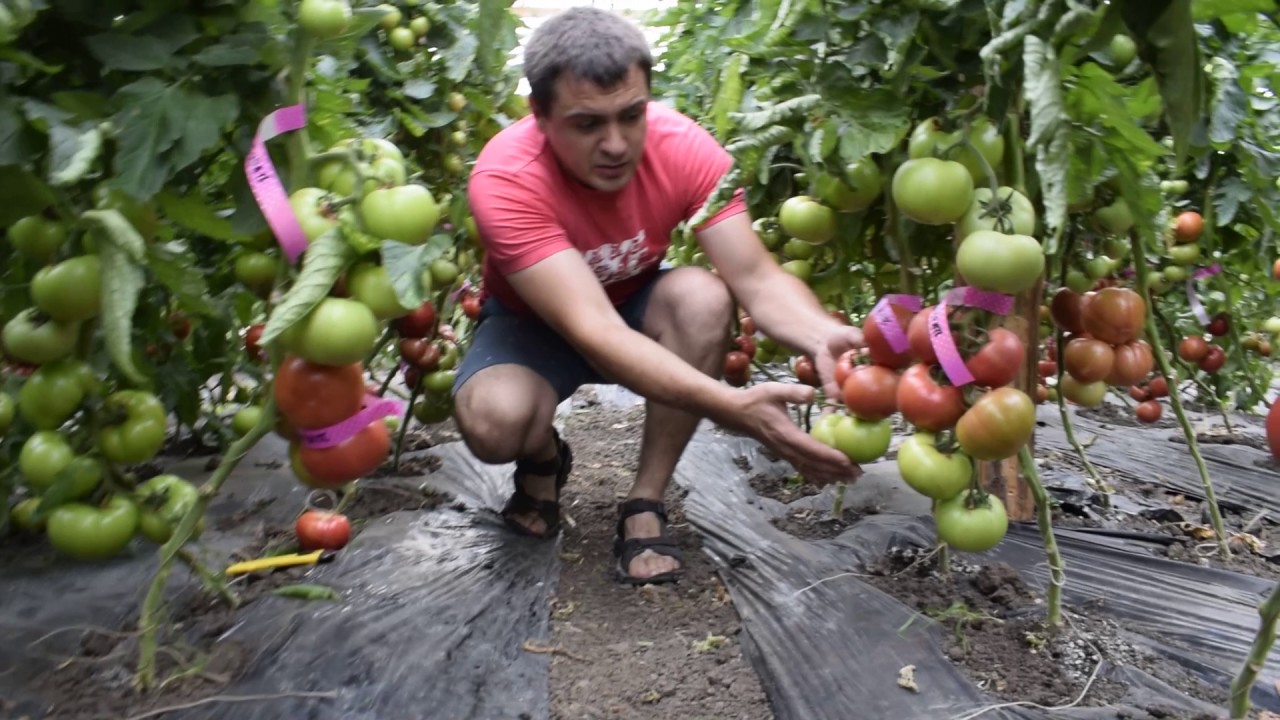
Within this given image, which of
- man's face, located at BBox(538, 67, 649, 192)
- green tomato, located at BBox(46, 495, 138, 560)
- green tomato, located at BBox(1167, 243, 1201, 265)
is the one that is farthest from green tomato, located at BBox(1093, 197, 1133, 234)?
green tomato, located at BBox(46, 495, 138, 560)

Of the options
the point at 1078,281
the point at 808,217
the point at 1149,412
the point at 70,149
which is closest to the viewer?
the point at 70,149

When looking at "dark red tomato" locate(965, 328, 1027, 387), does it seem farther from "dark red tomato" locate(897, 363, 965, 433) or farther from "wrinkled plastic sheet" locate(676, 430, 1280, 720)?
"wrinkled plastic sheet" locate(676, 430, 1280, 720)

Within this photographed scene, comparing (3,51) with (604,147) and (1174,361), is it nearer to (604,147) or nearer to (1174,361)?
(604,147)

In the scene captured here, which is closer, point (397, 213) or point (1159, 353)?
point (397, 213)

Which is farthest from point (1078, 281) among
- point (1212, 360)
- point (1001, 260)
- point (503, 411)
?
point (1212, 360)

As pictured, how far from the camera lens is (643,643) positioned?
5.29ft

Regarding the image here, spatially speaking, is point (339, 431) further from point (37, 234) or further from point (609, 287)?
point (609, 287)

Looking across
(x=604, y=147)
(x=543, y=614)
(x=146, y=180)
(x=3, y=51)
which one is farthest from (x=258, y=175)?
(x=543, y=614)

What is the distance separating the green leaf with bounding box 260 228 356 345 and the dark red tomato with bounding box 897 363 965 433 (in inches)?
26.7

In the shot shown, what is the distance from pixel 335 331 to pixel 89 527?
1.48 feet

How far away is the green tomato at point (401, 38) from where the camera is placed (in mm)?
2320

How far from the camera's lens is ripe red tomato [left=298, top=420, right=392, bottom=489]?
1159 mm

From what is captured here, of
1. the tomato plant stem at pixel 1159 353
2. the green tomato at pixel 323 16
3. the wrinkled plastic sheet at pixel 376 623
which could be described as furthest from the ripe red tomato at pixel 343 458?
the tomato plant stem at pixel 1159 353

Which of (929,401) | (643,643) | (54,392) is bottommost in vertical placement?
(643,643)
